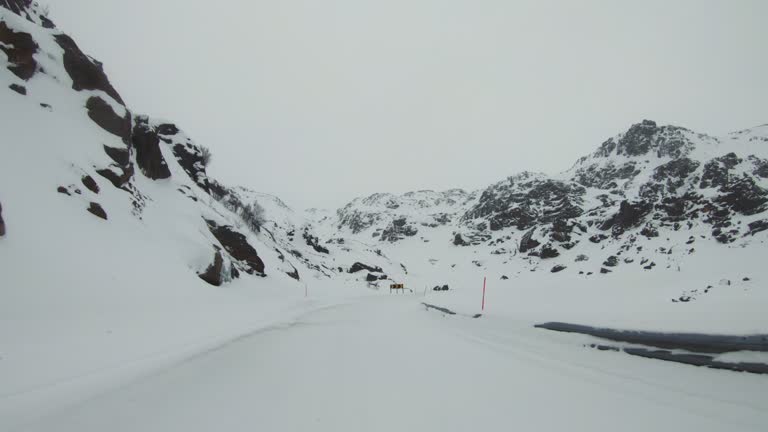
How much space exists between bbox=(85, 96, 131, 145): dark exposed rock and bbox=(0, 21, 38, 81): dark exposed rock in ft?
7.66

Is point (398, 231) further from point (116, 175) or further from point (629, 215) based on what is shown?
point (116, 175)

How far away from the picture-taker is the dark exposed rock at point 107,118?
1549 cm

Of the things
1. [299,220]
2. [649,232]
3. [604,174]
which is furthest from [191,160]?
[604,174]

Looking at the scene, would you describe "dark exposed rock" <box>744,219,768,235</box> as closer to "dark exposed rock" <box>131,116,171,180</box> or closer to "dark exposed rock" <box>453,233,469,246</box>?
"dark exposed rock" <box>131,116,171,180</box>

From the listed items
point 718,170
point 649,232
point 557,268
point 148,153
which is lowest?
point 557,268

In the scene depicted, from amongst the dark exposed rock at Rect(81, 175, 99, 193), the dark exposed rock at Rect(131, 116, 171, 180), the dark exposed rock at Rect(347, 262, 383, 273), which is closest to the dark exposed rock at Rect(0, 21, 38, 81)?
the dark exposed rock at Rect(81, 175, 99, 193)

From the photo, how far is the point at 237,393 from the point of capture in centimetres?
336

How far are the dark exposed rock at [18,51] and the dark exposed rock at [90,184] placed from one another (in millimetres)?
5376

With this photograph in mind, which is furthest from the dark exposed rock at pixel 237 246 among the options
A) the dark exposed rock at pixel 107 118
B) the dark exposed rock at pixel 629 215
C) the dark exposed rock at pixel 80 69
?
the dark exposed rock at pixel 629 215

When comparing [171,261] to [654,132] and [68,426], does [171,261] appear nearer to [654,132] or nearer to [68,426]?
[68,426]

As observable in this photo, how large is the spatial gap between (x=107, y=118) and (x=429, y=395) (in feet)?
66.6

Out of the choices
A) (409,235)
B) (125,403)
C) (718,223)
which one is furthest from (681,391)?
(409,235)

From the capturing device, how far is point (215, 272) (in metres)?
15.6

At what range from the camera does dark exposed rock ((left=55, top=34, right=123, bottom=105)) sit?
51.1ft
